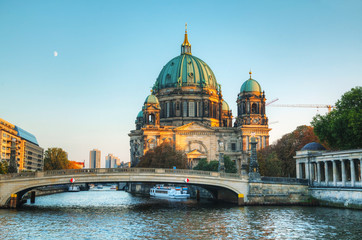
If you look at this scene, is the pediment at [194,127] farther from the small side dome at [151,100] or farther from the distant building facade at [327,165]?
the distant building facade at [327,165]

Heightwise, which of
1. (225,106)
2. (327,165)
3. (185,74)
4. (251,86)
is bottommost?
(327,165)

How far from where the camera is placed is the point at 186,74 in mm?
131000

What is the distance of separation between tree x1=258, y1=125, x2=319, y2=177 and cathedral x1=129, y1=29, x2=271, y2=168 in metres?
25.1

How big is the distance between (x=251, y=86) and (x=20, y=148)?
236 feet

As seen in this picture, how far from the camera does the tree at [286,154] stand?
261ft

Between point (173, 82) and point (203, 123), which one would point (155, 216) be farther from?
point (173, 82)

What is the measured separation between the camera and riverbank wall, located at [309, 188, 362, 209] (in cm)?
5228

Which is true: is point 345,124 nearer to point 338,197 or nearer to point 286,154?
point 338,197

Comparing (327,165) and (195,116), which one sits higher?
(195,116)

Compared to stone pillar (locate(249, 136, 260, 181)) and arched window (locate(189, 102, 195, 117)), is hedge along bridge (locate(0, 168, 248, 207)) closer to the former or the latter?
stone pillar (locate(249, 136, 260, 181))

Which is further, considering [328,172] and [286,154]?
[286,154]

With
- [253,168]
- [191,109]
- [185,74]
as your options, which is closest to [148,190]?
[191,109]

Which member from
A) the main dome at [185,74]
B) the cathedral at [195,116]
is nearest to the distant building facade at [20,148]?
the cathedral at [195,116]

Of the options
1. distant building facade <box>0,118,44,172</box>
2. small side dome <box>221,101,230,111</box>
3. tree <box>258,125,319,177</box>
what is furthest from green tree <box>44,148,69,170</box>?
tree <box>258,125,319,177</box>
